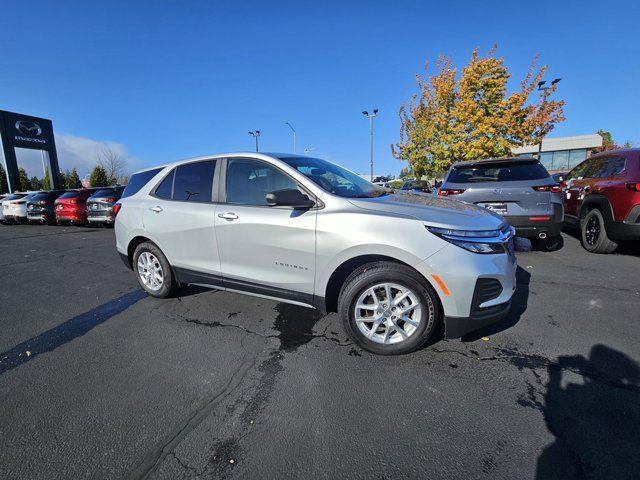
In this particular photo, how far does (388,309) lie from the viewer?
2775mm

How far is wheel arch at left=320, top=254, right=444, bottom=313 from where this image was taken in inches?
107

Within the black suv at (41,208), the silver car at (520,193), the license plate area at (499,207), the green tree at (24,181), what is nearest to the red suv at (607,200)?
the silver car at (520,193)

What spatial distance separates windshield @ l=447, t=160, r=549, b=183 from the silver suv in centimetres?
284

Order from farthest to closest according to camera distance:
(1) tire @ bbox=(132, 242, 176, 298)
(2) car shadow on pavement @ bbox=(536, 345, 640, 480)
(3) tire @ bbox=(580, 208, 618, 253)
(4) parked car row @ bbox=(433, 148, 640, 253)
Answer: (3) tire @ bbox=(580, 208, 618, 253)
(4) parked car row @ bbox=(433, 148, 640, 253)
(1) tire @ bbox=(132, 242, 176, 298)
(2) car shadow on pavement @ bbox=(536, 345, 640, 480)

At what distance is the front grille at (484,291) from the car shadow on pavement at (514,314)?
61 centimetres

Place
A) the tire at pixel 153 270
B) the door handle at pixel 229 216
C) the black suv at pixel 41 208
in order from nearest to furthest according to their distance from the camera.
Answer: the door handle at pixel 229 216 < the tire at pixel 153 270 < the black suv at pixel 41 208

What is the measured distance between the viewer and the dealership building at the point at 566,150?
122 ft

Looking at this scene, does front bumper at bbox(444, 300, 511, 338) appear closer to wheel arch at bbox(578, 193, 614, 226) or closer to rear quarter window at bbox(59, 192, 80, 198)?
wheel arch at bbox(578, 193, 614, 226)

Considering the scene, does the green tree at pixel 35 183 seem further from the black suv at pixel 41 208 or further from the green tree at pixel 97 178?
the black suv at pixel 41 208

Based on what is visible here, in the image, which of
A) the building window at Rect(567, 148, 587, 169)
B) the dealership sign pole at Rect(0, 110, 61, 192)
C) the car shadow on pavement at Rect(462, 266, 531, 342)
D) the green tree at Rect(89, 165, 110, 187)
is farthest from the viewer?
the green tree at Rect(89, 165, 110, 187)

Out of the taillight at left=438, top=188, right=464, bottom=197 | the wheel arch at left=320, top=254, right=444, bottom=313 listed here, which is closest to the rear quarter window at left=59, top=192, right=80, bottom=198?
the taillight at left=438, top=188, right=464, bottom=197

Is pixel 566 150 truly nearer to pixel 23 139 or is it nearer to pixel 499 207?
pixel 499 207

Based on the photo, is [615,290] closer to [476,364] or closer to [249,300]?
[476,364]

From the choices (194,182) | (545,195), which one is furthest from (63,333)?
(545,195)
